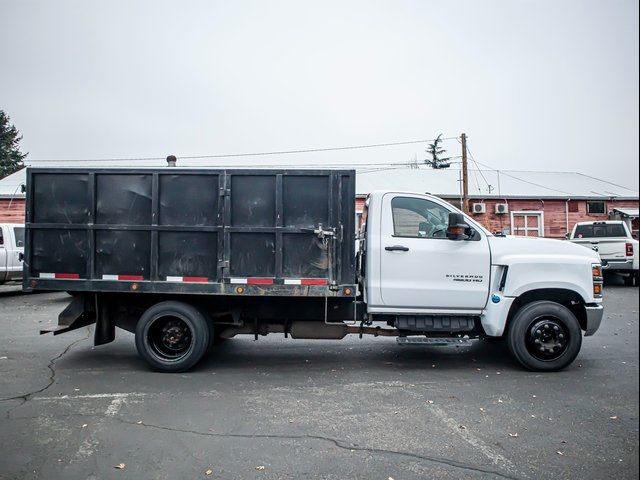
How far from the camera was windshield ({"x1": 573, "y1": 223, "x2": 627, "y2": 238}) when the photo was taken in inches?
635

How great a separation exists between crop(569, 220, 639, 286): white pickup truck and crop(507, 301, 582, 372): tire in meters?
9.77

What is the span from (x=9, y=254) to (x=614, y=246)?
18507 millimetres

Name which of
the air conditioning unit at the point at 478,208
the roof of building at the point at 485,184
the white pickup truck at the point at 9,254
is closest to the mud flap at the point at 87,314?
the white pickup truck at the point at 9,254

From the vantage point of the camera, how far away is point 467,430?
4.12m

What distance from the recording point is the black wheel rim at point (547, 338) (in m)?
5.79

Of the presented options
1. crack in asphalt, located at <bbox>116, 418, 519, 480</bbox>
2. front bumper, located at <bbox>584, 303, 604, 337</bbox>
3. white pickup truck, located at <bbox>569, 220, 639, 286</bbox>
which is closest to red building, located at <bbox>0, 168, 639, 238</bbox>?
white pickup truck, located at <bbox>569, 220, 639, 286</bbox>

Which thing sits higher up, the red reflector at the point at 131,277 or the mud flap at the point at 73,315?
the red reflector at the point at 131,277

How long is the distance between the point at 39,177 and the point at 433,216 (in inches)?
201

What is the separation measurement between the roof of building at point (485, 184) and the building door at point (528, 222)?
990mm

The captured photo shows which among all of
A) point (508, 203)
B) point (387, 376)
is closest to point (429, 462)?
point (387, 376)

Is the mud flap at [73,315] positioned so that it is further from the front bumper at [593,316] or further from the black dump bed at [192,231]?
the front bumper at [593,316]

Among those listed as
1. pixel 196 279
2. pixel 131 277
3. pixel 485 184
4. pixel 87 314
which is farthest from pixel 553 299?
pixel 485 184

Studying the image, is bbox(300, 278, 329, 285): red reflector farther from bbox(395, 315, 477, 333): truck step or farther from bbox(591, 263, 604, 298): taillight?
bbox(591, 263, 604, 298): taillight

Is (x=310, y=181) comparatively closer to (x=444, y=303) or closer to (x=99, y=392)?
(x=444, y=303)
